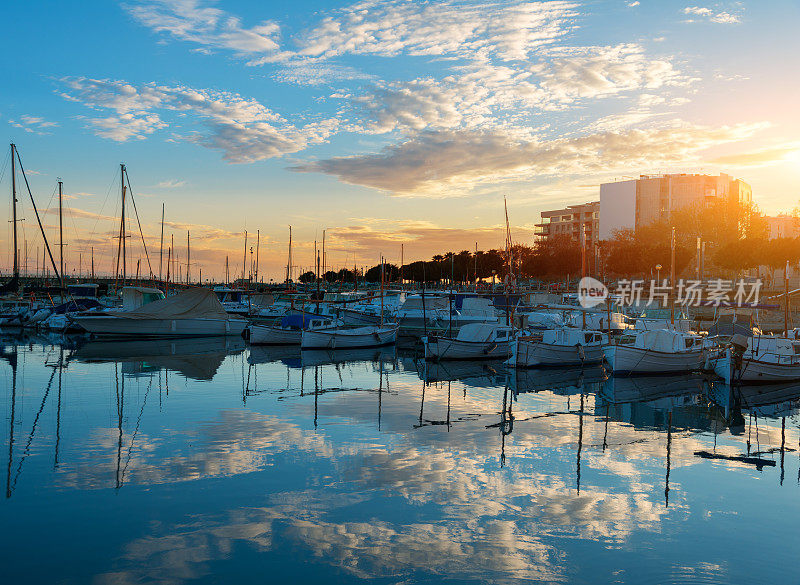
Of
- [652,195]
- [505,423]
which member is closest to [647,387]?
[505,423]

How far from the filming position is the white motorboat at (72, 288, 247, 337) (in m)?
53.2

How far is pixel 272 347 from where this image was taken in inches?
2010

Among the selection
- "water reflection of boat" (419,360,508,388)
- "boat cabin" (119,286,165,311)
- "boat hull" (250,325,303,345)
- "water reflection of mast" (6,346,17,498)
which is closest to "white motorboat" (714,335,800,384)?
"water reflection of boat" (419,360,508,388)

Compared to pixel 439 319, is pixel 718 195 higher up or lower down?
higher up

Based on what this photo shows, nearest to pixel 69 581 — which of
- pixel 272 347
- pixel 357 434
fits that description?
pixel 357 434

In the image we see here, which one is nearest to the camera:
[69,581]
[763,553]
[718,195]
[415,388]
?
[69,581]

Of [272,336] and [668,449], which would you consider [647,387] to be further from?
[272,336]

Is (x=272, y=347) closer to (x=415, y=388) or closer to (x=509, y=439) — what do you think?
(x=415, y=388)

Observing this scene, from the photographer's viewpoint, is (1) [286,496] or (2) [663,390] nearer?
(1) [286,496]

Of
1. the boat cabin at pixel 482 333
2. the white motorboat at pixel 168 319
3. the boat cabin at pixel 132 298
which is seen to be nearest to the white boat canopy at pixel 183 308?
the white motorboat at pixel 168 319

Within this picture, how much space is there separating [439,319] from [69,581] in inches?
1892

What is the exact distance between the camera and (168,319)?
5403cm

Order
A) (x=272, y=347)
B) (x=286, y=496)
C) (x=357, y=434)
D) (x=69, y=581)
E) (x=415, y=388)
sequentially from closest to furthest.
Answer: (x=69, y=581)
(x=286, y=496)
(x=357, y=434)
(x=415, y=388)
(x=272, y=347)

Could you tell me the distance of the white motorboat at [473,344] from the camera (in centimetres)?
4172
